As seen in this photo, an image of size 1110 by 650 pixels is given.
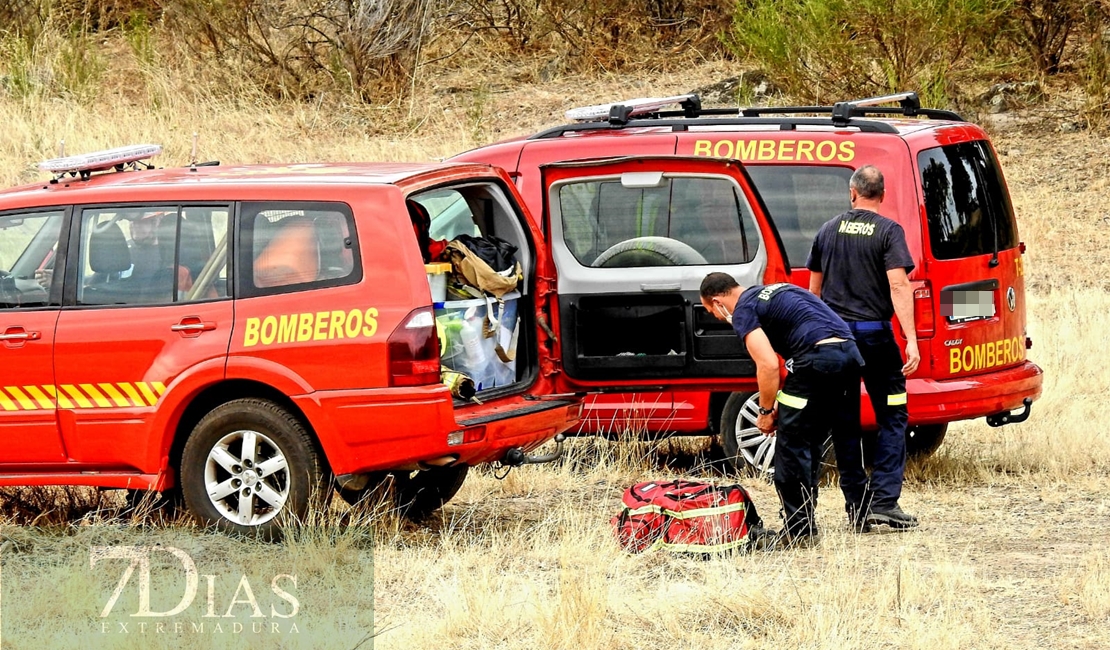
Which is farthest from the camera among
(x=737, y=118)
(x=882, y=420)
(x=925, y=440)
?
(x=925, y=440)

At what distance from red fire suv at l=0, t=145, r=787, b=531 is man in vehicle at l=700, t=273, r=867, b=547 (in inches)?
38.1

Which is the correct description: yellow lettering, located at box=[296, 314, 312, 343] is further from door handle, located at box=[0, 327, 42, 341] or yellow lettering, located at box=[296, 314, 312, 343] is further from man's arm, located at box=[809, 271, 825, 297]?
man's arm, located at box=[809, 271, 825, 297]

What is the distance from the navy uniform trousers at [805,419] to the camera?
653 cm

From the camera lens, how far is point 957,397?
7.52 metres

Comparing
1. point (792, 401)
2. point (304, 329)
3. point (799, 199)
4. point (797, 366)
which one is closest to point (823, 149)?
point (799, 199)

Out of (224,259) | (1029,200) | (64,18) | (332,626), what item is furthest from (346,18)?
(332,626)

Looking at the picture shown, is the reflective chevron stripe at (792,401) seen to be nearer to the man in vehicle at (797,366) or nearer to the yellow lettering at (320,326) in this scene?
the man in vehicle at (797,366)

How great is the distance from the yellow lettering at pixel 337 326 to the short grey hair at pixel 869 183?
243 cm

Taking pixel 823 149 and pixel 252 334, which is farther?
pixel 823 149

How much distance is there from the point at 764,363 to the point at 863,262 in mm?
953

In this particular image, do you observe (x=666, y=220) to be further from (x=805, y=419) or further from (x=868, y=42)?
(x=868, y=42)

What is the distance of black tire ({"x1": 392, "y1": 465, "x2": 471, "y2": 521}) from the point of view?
23.7 feet

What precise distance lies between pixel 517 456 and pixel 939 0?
10.8 metres

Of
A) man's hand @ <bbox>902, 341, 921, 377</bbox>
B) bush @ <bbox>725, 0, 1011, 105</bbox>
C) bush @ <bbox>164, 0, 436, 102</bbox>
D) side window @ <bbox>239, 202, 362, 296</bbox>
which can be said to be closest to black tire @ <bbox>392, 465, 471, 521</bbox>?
side window @ <bbox>239, 202, 362, 296</bbox>
